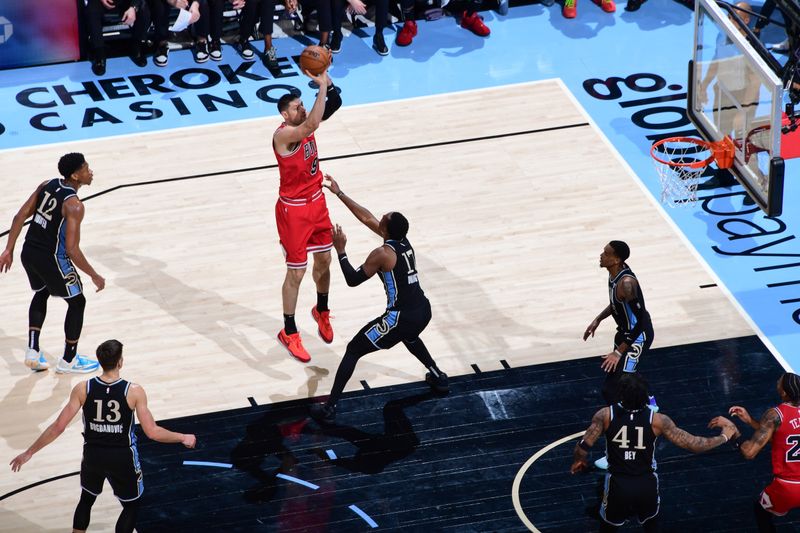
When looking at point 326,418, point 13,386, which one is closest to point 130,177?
point 13,386

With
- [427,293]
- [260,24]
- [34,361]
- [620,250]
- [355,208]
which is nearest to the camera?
[620,250]

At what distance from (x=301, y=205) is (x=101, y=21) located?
6.22 metres

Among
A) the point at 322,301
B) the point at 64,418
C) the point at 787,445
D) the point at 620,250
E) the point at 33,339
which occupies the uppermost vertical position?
the point at 620,250

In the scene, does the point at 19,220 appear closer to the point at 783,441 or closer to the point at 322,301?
the point at 322,301

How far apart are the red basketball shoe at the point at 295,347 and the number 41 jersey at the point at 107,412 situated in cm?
288

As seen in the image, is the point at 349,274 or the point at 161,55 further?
the point at 161,55

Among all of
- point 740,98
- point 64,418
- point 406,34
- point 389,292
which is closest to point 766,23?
point 406,34

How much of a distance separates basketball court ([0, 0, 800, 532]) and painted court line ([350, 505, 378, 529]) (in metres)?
0.06

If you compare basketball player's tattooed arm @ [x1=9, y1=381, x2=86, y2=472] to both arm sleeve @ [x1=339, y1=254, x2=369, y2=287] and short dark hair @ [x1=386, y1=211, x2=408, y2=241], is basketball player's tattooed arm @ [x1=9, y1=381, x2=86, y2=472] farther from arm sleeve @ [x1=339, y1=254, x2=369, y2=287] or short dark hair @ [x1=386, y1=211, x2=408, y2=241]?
short dark hair @ [x1=386, y1=211, x2=408, y2=241]

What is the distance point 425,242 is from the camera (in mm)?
12516

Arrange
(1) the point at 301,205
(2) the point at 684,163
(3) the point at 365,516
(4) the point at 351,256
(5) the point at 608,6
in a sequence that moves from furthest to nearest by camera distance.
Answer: (5) the point at 608,6 → (4) the point at 351,256 → (2) the point at 684,163 → (1) the point at 301,205 → (3) the point at 365,516

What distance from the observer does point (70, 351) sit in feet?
35.0

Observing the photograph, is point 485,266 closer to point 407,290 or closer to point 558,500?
point 407,290

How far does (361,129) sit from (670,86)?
3563mm
